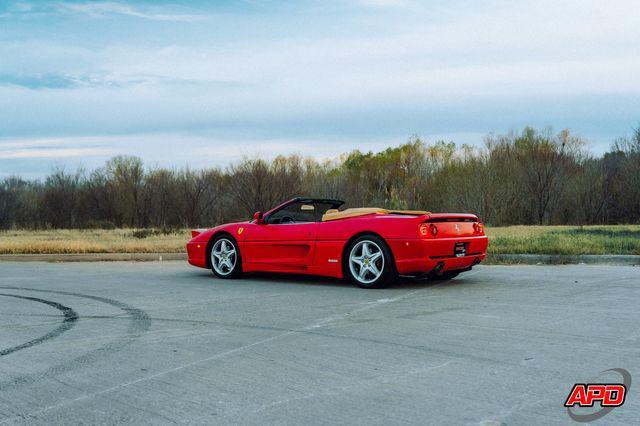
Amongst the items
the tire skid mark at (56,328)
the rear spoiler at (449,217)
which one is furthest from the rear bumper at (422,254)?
the tire skid mark at (56,328)

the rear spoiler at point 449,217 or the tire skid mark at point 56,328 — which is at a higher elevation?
the rear spoiler at point 449,217

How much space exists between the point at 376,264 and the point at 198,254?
345 cm

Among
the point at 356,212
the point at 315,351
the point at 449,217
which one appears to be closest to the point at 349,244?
the point at 356,212

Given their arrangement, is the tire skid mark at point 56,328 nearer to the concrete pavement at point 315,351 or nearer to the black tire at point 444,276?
the concrete pavement at point 315,351

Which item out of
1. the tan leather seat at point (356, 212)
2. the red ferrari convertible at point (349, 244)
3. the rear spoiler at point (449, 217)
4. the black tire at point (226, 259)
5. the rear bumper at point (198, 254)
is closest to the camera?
the red ferrari convertible at point (349, 244)

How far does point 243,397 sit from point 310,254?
568 centimetres

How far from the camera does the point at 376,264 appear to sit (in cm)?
941

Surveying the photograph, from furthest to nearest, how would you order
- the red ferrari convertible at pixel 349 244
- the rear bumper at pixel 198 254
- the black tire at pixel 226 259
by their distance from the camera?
the rear bumper at pixel 198 254, the black tire at pixel 226 259, the red ferrari convertible at pixel 349 244

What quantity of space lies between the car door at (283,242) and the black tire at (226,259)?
0.19 metres

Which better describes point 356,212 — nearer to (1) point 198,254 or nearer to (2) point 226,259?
(2) point 226,259

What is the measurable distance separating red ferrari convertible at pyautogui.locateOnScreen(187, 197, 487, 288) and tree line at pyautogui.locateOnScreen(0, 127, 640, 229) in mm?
19696

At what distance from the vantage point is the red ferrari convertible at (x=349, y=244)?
30.1ft

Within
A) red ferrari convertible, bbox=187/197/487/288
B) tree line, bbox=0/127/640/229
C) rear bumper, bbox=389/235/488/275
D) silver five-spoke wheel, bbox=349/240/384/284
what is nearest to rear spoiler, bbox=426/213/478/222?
red ferrari convertible, bbox=187/197/487/288

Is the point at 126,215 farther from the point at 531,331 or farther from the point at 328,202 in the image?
the point at 531,331
